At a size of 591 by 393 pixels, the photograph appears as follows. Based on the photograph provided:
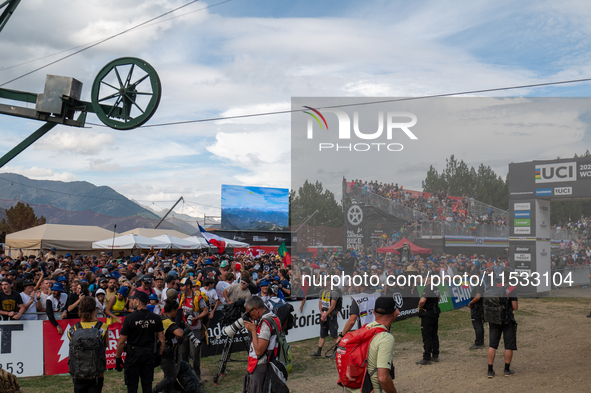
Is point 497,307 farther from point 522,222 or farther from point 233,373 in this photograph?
point 522,222

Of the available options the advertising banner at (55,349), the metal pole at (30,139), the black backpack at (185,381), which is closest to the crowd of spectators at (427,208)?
the metal pole at (30,139)

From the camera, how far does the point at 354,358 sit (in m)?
3.64

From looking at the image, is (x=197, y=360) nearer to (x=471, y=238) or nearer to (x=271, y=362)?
(x=271, y=362)

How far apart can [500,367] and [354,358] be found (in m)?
7.05

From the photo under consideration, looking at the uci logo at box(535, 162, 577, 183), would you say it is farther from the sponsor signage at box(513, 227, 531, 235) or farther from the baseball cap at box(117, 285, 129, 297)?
the baseball cap at box(117, 285, 129, 297)

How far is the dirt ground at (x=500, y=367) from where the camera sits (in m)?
7.89

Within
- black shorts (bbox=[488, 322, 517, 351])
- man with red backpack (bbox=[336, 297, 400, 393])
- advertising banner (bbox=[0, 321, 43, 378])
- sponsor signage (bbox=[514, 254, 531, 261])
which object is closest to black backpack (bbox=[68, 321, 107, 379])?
man with red backpack (bbox=[336, 297, 400, 393])

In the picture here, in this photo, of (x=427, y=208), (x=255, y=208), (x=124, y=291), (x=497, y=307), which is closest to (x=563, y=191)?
(x=427, y=208)

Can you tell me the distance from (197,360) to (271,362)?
3.55 meters

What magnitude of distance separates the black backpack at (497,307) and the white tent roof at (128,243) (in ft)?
61.0

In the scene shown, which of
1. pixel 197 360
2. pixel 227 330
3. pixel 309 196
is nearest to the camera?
pixel 227 330

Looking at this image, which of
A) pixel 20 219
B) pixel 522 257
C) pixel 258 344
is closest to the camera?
pixel 258 344

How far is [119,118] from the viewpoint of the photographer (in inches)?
433

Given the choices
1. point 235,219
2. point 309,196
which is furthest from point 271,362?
point 309,196
